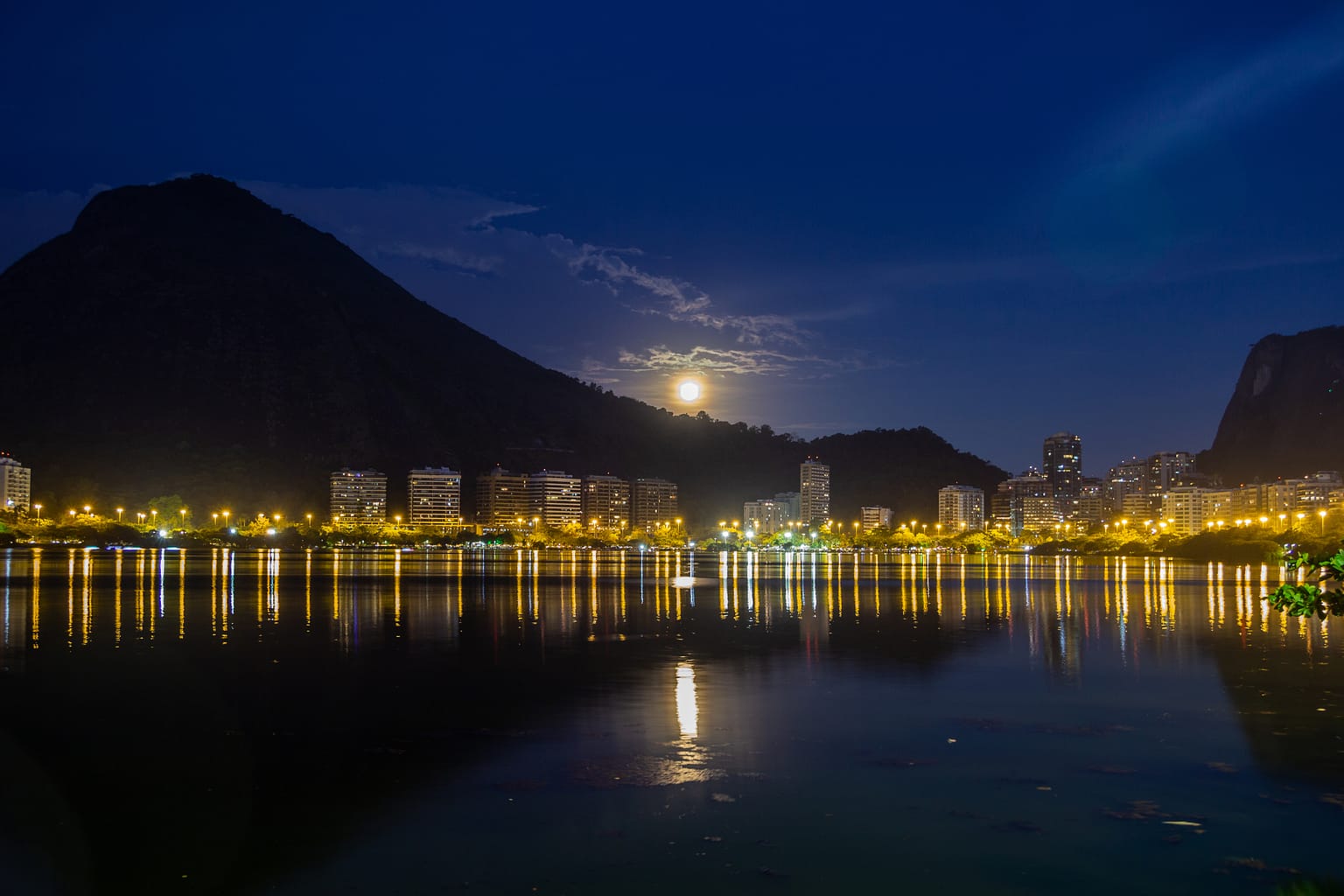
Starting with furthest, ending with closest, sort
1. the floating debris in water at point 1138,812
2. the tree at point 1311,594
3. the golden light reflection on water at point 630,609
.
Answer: the golden light reflection on water at point 630,609 → the floating debris in water at point 1138,812 → the tree at point 1311,594

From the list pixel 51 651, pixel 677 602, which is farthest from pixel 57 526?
pixel 51 651

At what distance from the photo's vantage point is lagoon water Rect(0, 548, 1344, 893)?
34.0 feet

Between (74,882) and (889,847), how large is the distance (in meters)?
7.33

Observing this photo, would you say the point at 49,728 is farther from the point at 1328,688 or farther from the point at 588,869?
the point at 1328,688

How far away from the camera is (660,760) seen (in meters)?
14.5

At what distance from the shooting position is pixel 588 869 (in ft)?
33.2

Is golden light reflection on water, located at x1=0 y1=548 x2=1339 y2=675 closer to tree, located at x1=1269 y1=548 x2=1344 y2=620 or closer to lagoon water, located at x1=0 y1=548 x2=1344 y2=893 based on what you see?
lagoon water, located at x1=0 y1=548 x2=1344 y2=893

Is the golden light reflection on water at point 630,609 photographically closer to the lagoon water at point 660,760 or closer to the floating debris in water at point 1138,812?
the lagoon water at point 660,760

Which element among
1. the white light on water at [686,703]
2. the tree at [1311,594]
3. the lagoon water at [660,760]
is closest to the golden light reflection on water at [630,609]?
the lagoon water at [660,760]

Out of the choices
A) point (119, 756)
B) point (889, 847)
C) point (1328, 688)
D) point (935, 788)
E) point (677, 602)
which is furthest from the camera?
point (677, 602)

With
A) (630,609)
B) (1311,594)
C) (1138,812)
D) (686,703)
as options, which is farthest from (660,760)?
(630,609)

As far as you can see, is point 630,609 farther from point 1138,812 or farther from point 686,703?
point 1138,812

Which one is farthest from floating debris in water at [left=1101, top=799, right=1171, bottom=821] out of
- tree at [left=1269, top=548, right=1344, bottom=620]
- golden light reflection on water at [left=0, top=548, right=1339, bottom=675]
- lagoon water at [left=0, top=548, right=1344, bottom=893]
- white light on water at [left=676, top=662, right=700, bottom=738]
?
golden light reflection on water at [left=0, top=548, right=1339, bottom=675]

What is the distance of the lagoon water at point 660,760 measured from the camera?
10.4 metres
